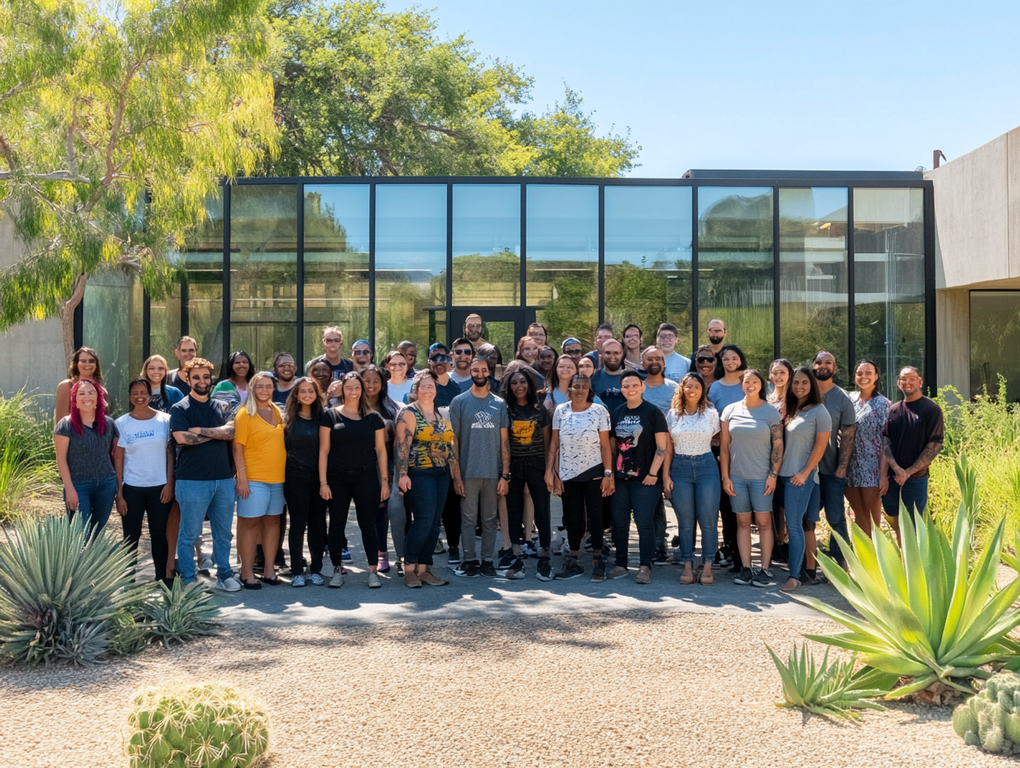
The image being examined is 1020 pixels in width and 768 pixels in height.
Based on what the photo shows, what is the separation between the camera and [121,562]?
18.3 ft

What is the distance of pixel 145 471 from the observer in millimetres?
6688

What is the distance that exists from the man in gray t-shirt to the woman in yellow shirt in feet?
4.58

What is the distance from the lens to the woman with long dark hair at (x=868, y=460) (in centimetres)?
721

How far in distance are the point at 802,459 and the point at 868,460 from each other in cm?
67

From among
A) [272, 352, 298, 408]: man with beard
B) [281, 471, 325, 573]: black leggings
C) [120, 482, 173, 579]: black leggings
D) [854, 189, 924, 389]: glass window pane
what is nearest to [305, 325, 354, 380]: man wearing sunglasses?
[272, 352, 298, 408]: man with beard

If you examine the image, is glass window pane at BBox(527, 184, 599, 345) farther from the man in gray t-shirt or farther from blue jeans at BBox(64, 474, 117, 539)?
blue jeans at BBox(64, 474, 117, 539)

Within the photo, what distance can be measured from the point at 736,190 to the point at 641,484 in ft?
28.4

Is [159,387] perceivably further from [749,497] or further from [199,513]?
[749,497]

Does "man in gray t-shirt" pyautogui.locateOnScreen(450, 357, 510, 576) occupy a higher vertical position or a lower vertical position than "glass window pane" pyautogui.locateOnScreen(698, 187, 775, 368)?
lower

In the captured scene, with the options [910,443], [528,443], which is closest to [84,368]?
[528,443]

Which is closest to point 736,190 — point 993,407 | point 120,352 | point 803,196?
point 803,196

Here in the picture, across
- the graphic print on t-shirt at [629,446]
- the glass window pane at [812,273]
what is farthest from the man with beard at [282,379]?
the glass window pane at [812,273]

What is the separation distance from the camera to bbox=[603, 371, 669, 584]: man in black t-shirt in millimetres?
7191

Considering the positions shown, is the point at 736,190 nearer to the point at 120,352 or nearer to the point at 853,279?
the point at 853,279
